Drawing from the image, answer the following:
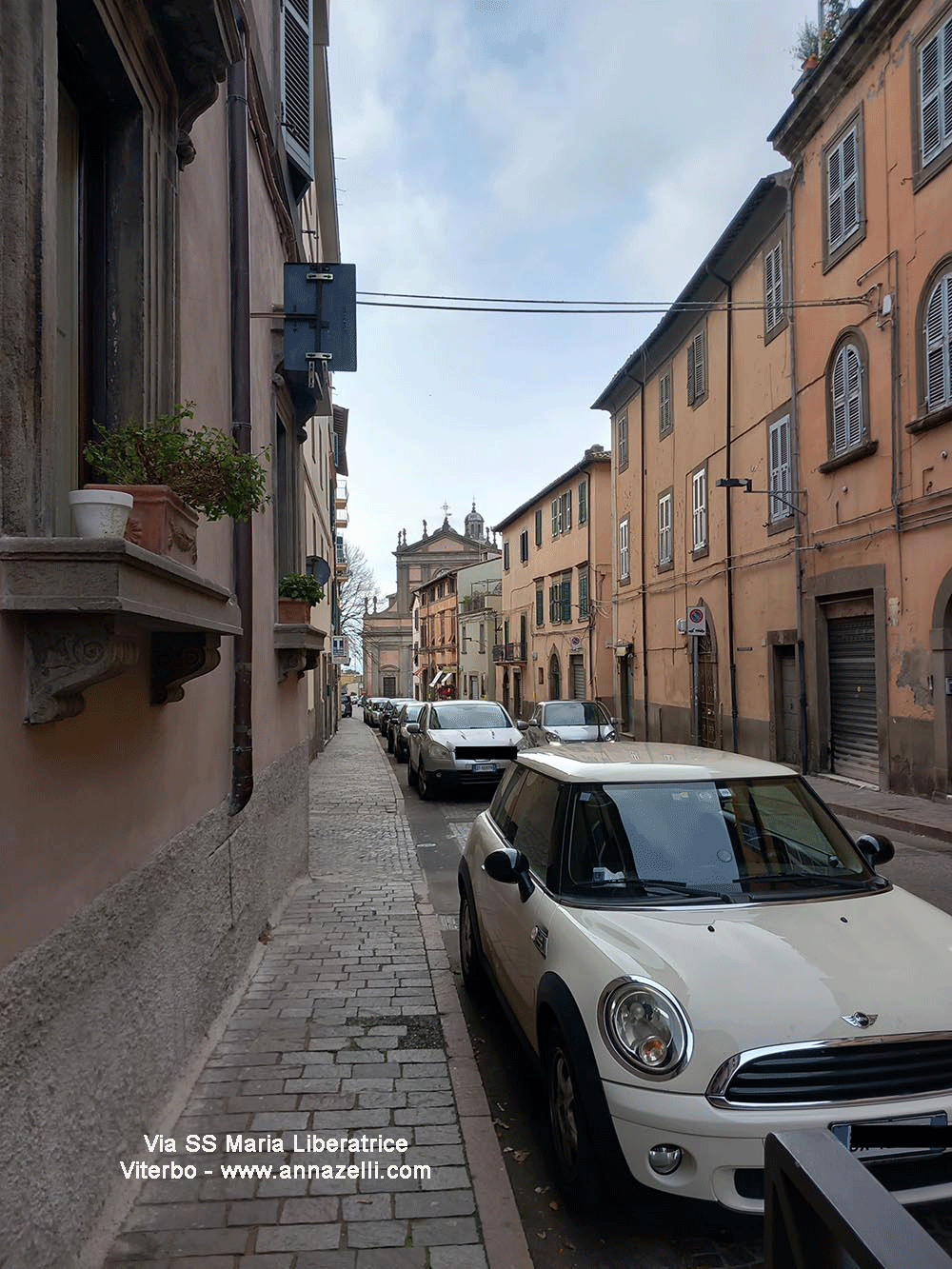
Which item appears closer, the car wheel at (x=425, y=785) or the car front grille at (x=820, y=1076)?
the car front grille at (x=820, y=1076)

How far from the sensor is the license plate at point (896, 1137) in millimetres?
2754

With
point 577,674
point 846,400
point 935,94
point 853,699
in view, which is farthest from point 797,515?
point 577,674

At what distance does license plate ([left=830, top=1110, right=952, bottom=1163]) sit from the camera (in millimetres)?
2754

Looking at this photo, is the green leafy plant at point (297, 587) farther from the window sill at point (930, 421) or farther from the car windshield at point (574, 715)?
the car windshield at point (574, 715)

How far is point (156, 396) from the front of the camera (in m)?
3.79

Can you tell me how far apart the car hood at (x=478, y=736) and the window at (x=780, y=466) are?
22.3ft

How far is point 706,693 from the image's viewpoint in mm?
22156

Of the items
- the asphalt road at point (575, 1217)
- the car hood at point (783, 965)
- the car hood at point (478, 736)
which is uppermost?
the car hood at point (783, 965)

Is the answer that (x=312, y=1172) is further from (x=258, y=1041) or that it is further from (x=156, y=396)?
(x=156, y=396)

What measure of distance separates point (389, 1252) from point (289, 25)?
409 inches

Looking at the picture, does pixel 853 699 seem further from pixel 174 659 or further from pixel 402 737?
pixel 174 659

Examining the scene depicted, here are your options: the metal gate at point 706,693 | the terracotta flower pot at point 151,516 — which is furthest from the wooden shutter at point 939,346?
the terracotta flower pot at point 151,516

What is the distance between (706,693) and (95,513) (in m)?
20.7

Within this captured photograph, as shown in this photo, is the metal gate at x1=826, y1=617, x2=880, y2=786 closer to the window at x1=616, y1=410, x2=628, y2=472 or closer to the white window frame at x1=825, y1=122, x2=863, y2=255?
the white window frame at x1=825, y1=122, x2=863, y2=255
